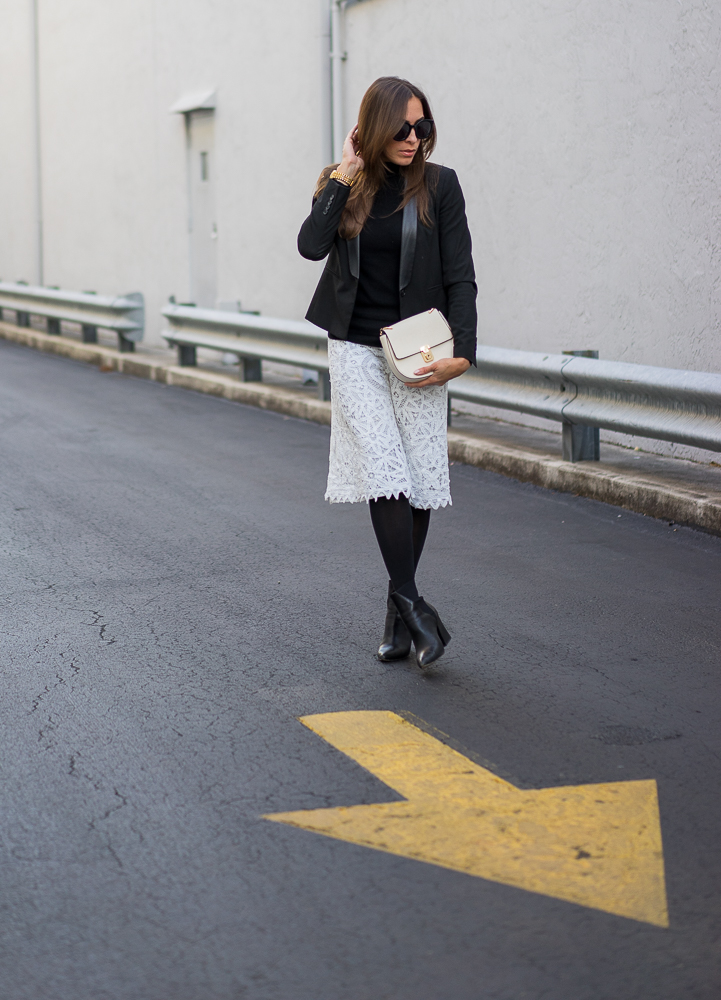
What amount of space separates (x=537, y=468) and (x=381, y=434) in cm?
337

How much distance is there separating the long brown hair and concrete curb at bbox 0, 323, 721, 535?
8.80ft

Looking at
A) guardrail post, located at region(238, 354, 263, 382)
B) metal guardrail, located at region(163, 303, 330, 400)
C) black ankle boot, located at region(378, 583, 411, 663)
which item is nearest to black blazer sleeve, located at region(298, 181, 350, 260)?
black ankle boot, located at region(378, 583, 411, 663)

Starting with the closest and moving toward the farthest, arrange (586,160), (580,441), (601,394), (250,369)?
(601,394) → (580,441) → (586,160) → (250,369)

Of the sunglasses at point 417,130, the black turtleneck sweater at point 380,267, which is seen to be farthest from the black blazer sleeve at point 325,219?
the sunglasses at point 417,130

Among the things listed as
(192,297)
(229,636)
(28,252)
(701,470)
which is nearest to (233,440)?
(701,470)

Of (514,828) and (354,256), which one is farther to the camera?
(354,256)

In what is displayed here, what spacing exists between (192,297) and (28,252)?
691cm

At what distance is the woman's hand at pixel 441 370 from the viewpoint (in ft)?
13.8

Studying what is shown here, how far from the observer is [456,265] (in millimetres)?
4324

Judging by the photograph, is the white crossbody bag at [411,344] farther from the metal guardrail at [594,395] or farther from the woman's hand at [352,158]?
the metal guardrail at [594,395]

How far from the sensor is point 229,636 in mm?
4648

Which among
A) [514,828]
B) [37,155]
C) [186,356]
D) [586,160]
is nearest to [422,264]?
[514,828]

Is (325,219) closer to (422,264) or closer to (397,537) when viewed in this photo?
(422,264)

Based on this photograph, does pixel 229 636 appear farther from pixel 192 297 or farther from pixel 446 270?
pixel 192 297
